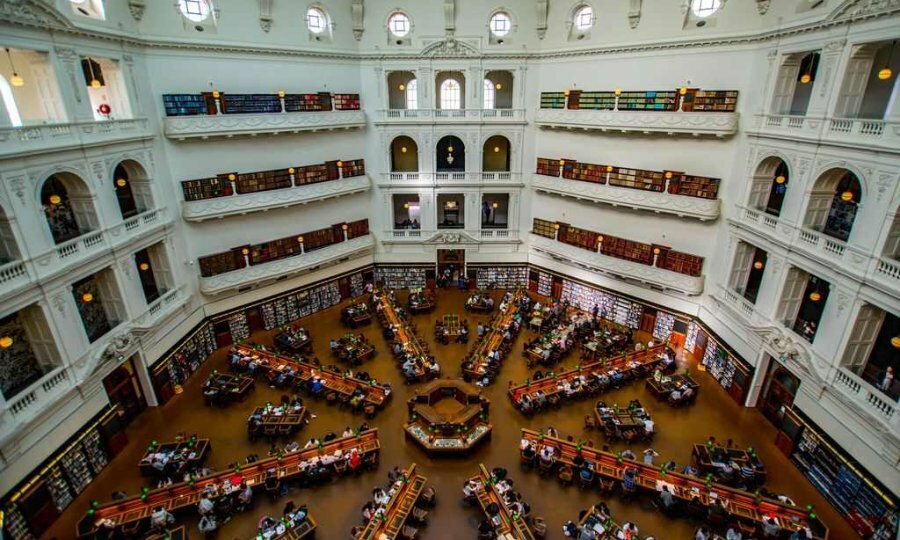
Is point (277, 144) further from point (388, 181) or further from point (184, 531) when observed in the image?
point (184, 531)

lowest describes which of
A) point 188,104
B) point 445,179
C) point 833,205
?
point 445,179

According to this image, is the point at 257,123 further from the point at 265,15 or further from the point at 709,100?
the point at 709,100

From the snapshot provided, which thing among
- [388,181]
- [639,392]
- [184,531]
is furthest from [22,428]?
[639,392]

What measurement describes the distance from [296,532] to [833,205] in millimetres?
19899

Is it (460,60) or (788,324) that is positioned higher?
(460,60)

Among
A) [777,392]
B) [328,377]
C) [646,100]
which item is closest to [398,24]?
[646,100]

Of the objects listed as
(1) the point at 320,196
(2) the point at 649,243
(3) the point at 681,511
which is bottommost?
(3) the point at 681,511

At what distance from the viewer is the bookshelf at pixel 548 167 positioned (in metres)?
24.6

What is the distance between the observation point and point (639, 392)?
19406mm

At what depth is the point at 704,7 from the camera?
61.8 ft

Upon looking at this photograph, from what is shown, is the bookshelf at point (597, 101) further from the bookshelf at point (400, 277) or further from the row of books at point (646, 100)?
the bookshelf at point (400, 277)

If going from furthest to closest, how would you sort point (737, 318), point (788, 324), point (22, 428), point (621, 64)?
point (621, 64) < point (737, 318) < point (788, 324) < point (22, 428)

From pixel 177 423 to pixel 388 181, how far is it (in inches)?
598

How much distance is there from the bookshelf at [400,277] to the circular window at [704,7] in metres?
18.0
